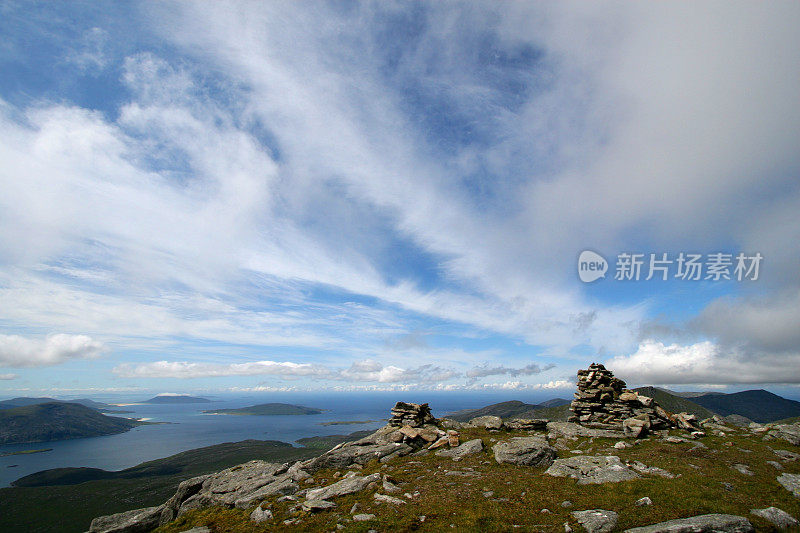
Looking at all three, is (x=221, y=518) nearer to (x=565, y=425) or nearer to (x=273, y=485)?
(x=273, y=485)

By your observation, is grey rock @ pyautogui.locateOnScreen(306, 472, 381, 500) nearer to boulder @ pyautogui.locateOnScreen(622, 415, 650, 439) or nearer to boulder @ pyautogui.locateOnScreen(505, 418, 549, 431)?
boulder @ pyautogui.locateOnScreen(505, 418, 549, 431)

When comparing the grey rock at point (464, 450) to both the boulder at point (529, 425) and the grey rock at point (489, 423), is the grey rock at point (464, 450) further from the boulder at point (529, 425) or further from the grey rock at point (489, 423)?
the boulder at point (529, 425)

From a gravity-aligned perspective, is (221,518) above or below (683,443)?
below

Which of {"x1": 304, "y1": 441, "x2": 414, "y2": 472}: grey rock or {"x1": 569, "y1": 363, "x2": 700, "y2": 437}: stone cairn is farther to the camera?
{"x1": 569, "y1": 363, "x2": 700, "y2": 437}: stone cairn

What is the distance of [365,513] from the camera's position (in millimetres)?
19734

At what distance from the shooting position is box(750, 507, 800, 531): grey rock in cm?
1609

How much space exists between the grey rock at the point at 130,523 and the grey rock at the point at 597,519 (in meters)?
32.4

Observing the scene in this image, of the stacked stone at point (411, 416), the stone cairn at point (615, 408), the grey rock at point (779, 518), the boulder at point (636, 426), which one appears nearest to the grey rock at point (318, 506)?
the stacked stone at point (411, 416)

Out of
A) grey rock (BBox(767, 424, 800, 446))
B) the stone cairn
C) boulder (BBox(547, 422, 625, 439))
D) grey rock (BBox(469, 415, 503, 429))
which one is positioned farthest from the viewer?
grey rock (BBox(469, 415, 503, 429))

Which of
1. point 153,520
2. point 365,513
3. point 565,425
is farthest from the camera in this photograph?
point 565,425

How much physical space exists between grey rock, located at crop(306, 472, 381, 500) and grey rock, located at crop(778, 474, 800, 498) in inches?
1017

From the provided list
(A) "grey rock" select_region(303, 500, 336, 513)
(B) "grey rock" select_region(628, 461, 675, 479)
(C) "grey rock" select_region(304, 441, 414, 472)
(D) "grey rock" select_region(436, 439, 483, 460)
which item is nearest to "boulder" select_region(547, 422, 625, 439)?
(B) "grey rock" select_region(628, 461, 675, 479)

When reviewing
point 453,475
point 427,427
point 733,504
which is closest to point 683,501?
point 733,504

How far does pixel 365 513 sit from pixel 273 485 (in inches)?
454
